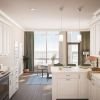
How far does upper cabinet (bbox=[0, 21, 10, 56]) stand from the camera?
5.30 meters

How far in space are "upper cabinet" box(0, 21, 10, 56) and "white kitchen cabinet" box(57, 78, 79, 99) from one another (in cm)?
189

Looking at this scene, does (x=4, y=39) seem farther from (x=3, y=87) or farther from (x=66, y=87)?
(x=66, y=87)

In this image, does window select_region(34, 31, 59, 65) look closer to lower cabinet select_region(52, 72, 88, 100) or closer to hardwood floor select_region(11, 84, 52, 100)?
hardwood floor select_region(11, 84, 52, 100)

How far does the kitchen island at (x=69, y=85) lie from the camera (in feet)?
16.6

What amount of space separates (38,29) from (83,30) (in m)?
2.94

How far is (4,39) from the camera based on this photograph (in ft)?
18.1

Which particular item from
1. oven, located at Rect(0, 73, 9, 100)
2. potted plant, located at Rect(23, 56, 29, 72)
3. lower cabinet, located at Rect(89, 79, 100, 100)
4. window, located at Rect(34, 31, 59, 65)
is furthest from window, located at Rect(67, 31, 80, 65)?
oven, located at Rect(0, 73, 9, 100)

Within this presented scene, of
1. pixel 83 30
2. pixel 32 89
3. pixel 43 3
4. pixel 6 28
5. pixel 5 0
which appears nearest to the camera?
pixel 5 0

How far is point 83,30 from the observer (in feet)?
37.9

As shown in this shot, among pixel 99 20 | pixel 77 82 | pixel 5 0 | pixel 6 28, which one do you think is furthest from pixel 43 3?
pixel 77 82

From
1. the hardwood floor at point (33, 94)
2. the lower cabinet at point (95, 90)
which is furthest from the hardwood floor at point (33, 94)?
the lower cabinet at point (95, 90)

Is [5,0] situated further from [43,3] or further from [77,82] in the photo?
[77,82]

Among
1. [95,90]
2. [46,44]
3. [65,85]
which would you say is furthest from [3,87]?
[46,44]

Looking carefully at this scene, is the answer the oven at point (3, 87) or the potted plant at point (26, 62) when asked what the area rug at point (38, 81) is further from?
the oven at point (3, 87)
